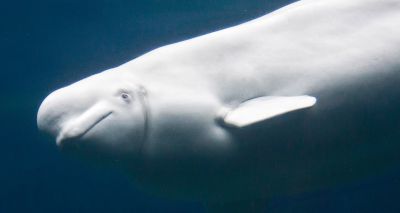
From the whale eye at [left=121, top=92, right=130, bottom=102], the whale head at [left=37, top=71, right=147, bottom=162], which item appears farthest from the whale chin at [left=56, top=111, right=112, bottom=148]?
the whale eye at [left=121, top=92, right=130, bottom=102]

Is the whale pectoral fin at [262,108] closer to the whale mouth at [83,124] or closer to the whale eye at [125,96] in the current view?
the whale eye at [125,96]

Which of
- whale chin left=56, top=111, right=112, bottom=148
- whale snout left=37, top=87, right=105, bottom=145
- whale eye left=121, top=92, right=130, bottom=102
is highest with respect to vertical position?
whale eye left=121, top=92, right=130, bottom=102

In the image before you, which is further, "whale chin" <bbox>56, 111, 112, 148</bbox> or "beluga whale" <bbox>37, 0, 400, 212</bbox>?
"beluga whale" <bbox>37, 0, 400, 212</bbox>

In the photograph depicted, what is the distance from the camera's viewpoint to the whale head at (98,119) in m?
4.83

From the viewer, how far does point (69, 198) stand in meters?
15.3

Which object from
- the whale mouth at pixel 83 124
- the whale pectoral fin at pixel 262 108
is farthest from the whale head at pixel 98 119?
the whale pectoral fin at pixel 262 108

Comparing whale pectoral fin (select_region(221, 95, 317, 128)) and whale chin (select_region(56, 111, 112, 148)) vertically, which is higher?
whale pectoral fin (select_region(221, 95, 317, 128))

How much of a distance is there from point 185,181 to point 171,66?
1094mm

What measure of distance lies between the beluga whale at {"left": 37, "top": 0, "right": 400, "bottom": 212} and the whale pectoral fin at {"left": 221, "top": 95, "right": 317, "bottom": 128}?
0.5 inches

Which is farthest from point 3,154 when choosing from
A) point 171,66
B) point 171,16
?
point 171,66

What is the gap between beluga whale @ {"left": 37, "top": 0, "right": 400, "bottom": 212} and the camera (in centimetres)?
500

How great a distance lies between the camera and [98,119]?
4.84 meters

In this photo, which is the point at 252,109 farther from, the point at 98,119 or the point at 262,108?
the point at 98,119

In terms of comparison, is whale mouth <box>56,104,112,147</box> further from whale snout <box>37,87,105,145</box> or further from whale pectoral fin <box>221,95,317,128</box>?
whale pectoral fin <box>221,95,317,128</box>
